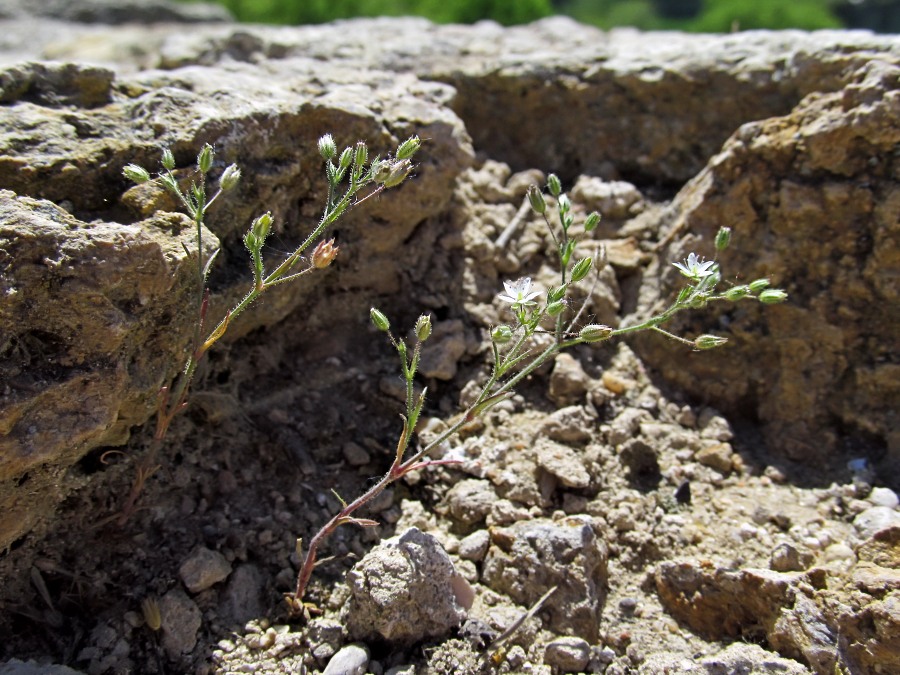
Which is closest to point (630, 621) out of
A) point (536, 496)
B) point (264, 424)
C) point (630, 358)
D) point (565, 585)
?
point (565, 585)

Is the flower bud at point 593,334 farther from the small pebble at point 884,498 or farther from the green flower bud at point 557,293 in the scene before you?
the small pebble at point 884,498

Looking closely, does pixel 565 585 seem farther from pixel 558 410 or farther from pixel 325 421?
pixel 325 421

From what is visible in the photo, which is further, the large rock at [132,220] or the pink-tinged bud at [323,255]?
the pink-tinged bud at [323,255]

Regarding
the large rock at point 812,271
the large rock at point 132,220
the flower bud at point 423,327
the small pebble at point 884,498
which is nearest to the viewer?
the large rock at point 132,220

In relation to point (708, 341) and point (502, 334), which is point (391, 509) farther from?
point (708, 341)

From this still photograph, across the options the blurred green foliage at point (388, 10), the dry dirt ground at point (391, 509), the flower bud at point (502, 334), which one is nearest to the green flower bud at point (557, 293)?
the flower bud at point (502, 334)

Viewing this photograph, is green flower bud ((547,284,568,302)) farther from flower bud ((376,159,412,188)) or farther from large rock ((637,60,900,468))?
large rock ((637,60,900,468))

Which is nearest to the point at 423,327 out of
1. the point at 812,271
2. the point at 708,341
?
the point at 708,341
